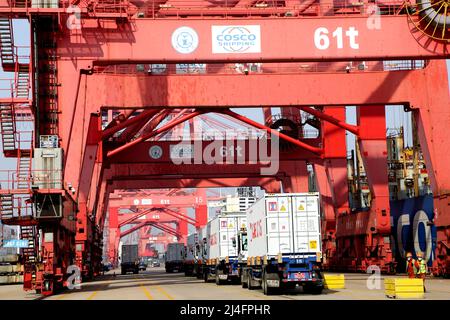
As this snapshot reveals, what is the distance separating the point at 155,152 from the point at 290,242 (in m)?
23.9

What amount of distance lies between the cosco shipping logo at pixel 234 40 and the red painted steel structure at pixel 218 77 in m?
0.17

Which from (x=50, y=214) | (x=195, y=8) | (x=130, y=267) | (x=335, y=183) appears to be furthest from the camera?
(x=130, y=267)

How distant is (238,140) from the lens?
1945 inches

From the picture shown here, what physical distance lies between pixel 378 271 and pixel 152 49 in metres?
17.6

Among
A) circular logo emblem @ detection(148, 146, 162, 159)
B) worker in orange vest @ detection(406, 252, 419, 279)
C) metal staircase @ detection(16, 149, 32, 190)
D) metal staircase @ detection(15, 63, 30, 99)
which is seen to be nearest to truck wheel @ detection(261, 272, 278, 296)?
worker in orange vest @ detection(406, 252, 419, 279)

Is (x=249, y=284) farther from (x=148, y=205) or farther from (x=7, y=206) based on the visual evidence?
(x=148, y=205)

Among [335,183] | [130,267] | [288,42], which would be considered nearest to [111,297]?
[288,42]

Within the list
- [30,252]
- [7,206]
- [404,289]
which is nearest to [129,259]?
[30,252]

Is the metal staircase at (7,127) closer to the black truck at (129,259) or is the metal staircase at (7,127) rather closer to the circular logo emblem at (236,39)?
the circular logo emblem at (236,39)

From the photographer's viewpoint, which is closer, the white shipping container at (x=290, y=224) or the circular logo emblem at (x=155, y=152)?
the white shipping container at (x=290, y=224)

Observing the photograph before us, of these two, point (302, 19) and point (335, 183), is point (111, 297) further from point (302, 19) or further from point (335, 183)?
point (335, 183)

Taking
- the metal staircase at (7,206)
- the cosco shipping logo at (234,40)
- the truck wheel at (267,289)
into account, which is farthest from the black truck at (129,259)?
the truck wheel at (267,289)

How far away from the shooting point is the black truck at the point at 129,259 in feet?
236

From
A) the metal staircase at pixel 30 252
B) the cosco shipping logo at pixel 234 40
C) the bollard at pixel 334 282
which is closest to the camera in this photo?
the bollard at pixel 334 282
